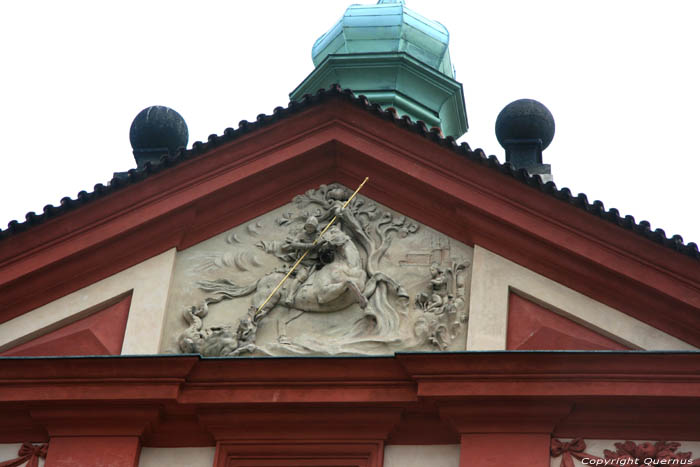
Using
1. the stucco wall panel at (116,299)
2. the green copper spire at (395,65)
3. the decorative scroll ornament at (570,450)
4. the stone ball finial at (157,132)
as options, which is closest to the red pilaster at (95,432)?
the stucco wall panel at (116,299)

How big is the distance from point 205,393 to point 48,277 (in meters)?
1.83

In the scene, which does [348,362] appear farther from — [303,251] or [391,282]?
[303,251]

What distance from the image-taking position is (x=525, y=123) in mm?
16109

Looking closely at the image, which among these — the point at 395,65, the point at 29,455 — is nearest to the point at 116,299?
the point at 29,455

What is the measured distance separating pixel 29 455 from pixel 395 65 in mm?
8259

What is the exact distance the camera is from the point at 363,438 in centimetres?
1362

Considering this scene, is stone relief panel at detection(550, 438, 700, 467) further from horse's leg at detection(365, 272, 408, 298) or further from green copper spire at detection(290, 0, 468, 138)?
green copper spire at detection(290, 0, 468, 138)

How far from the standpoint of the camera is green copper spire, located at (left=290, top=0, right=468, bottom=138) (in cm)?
2056

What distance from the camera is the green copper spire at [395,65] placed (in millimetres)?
20562

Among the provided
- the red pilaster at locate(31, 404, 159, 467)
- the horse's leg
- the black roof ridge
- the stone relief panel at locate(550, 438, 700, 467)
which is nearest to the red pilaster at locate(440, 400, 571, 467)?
the stone relief panel at locate(550, 438, 700, 467)

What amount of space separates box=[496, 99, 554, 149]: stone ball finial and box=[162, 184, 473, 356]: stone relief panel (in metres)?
1.90

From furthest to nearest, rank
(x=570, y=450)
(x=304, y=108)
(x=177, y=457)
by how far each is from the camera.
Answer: (x=304, y=108)
(x=177, y=457)
(x=570, y=450)

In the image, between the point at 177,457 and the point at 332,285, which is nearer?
the point at 177,457

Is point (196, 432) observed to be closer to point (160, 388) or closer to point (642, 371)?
point (160, 388)
